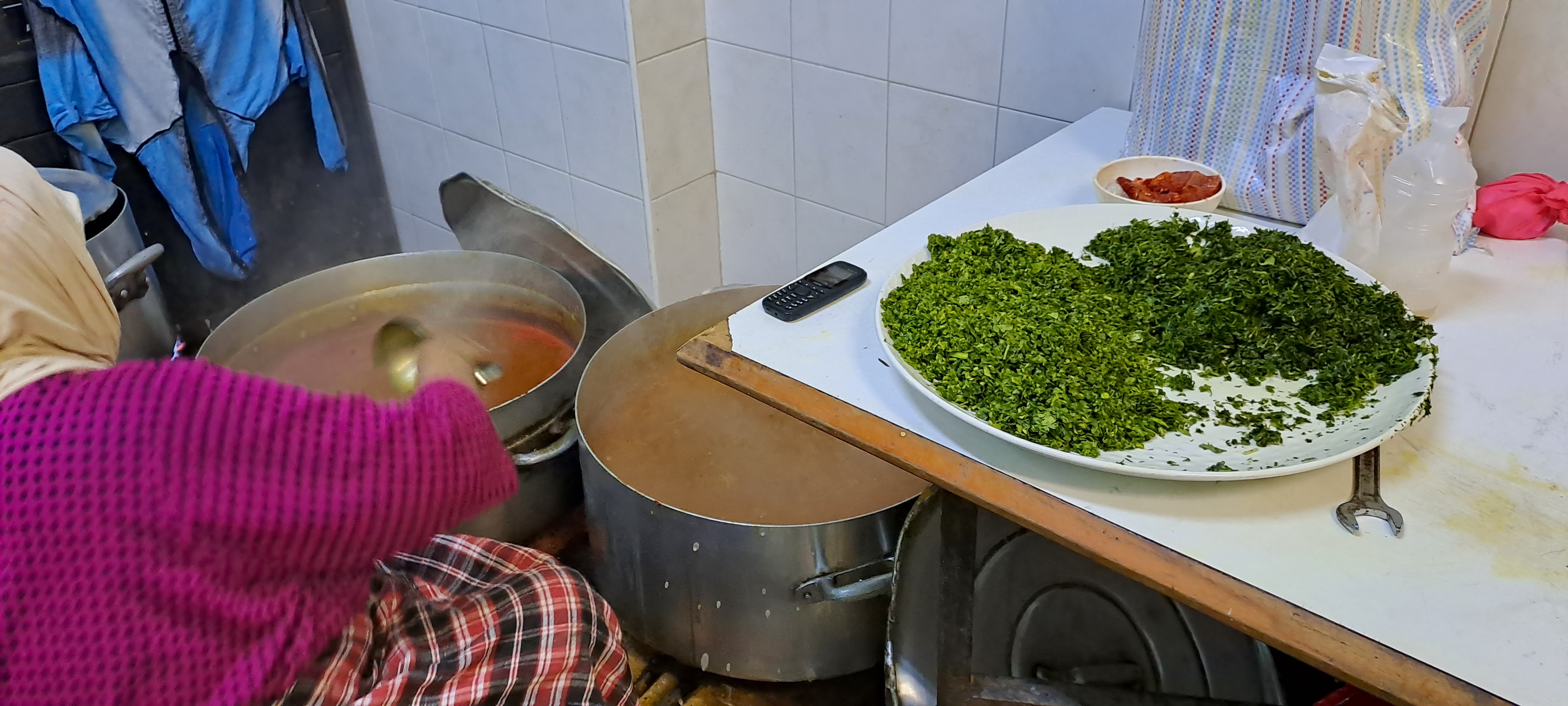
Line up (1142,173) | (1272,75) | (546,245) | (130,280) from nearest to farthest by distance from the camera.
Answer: (1272,75)
(1142,173)
(130,280)
(546,245)

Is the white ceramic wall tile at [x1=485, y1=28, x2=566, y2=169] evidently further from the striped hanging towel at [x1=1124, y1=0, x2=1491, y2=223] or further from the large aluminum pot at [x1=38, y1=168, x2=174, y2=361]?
the striped hanging towel at [x1=1124, y1=0, x2=1491, y2=223]

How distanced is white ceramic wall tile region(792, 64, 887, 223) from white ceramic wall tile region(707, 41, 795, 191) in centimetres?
3

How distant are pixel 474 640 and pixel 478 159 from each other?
179 cm

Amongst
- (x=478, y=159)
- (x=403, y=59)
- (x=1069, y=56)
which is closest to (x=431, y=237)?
(x=478, y=159)

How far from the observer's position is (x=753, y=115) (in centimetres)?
217

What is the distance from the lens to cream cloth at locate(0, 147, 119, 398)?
2.69 feet

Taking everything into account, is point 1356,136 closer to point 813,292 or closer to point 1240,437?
point 1240,437

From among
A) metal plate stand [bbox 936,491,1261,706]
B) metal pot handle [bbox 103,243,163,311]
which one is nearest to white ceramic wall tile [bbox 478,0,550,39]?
metal pot handle [bbox 103,243,163,311]

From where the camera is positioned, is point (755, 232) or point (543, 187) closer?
point (755, 232)

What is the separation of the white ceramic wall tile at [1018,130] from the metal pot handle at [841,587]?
2.70 ft

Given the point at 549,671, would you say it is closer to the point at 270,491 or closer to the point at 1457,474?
the point at 270,491

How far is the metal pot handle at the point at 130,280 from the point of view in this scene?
151cm

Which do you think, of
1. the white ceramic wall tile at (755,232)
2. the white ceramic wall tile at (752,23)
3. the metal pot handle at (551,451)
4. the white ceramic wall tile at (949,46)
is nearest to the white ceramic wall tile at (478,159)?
the white ceramic wall tile at (755,232)

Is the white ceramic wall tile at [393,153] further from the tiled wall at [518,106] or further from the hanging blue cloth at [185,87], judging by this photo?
the hanging blue cloth at [185,87]
